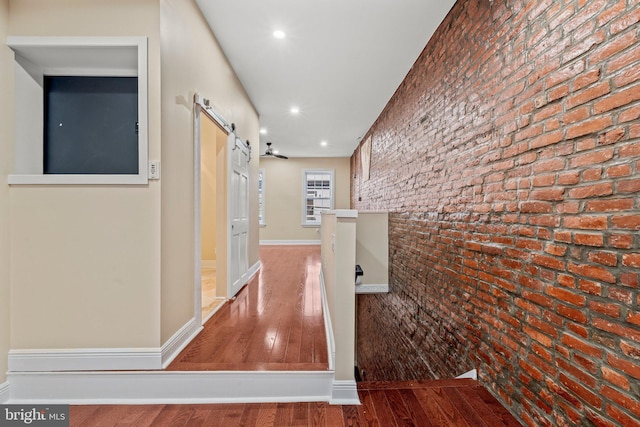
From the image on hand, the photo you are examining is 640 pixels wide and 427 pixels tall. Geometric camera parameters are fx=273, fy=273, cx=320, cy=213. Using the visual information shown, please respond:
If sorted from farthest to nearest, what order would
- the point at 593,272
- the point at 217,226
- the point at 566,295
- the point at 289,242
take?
the point at 289,242, the point at 217,226, the point at 566,295, the point at 593,272

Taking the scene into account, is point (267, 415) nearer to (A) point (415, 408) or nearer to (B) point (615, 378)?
(A) point (415, 408)

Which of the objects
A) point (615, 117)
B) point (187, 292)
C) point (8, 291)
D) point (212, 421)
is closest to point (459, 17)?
point (615, 117)

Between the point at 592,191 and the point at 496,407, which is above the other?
the point at 592,191

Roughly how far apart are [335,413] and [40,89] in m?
2.83

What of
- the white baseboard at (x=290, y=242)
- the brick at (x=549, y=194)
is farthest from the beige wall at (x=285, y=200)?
the brick at (x=549, y=194)

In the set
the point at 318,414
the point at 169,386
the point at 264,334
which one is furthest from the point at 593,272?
the point at 169,386

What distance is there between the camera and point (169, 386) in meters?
1.70

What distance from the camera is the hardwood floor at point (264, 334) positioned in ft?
5.92

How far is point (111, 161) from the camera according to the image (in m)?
1.88

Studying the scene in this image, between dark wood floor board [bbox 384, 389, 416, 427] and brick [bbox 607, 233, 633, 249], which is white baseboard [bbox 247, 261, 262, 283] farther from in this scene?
brick [bbox 607, 233, 633, 249]

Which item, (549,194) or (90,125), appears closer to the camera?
(549,194)

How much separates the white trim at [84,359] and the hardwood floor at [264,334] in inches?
6.5

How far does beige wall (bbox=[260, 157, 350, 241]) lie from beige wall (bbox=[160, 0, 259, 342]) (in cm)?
582

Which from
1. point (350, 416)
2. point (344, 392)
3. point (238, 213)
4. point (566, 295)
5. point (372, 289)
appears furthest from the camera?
point (372, 289)
